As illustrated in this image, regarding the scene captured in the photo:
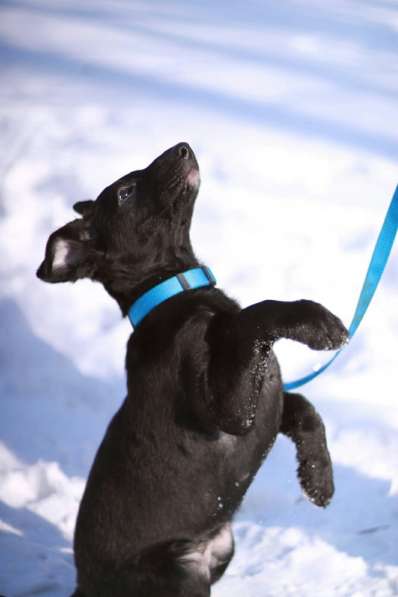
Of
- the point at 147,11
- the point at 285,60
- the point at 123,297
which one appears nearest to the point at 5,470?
the point at 123,297

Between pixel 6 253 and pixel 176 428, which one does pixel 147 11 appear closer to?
pixel 6 253

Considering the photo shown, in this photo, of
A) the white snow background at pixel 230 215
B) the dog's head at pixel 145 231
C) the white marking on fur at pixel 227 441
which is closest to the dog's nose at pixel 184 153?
the dog's head at pixel 145 231

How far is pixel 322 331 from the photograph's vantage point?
2887 millimetres

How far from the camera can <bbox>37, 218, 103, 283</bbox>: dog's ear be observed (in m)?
3.31

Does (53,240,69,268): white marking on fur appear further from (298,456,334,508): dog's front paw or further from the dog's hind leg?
(298,456,334,508): dog's front paw

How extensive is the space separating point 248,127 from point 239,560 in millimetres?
4587

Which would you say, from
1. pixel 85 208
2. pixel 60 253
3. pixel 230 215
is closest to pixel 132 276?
pixel 60 253

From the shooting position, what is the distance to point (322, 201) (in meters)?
6.88

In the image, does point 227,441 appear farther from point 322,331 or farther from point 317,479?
point 322,331

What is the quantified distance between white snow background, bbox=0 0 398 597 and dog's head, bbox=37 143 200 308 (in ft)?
4.62

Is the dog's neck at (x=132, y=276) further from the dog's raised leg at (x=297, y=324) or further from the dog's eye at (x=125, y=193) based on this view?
the dog's raised leg at (x=297, y=324)

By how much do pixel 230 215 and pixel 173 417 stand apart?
368 centimetres

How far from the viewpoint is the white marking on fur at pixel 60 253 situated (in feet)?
10.9

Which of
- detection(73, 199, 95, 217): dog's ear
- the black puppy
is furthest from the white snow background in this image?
detection(73, 199, 95, 217): dog's ear
